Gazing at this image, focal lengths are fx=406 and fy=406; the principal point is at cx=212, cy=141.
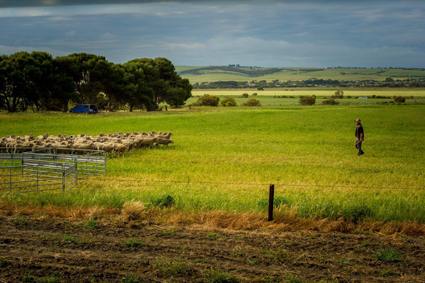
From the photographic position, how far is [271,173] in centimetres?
2142

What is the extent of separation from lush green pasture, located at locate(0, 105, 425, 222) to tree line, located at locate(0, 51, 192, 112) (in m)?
12.8

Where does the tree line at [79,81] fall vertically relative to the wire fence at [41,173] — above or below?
above

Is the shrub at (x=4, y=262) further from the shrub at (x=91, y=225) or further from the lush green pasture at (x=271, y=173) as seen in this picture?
the lush green pasture at (x=271, y=173)

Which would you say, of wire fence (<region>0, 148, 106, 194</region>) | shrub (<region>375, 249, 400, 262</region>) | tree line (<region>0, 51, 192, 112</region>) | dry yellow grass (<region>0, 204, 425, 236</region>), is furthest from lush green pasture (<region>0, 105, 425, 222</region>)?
tree line (<region>0, 51, 192, 112</region>)

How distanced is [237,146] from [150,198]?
21.0 m

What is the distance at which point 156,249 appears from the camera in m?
9.21

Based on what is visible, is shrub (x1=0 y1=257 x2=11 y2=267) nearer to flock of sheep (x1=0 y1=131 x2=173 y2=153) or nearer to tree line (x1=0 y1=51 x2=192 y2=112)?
flock of sheep (x1=0 y1=131 x2=173 y2=153)

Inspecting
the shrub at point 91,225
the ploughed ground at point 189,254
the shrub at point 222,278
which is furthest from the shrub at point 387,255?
the shrub at point 91,225

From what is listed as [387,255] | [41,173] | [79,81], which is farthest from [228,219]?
[79,81]

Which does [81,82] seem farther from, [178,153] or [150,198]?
[150,198]

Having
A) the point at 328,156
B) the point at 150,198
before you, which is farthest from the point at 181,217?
the point at 328,156

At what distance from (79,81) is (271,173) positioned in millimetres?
59558

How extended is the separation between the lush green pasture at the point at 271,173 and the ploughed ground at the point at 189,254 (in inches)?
Result: 67.0

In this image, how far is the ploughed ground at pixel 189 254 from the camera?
25.9ft
